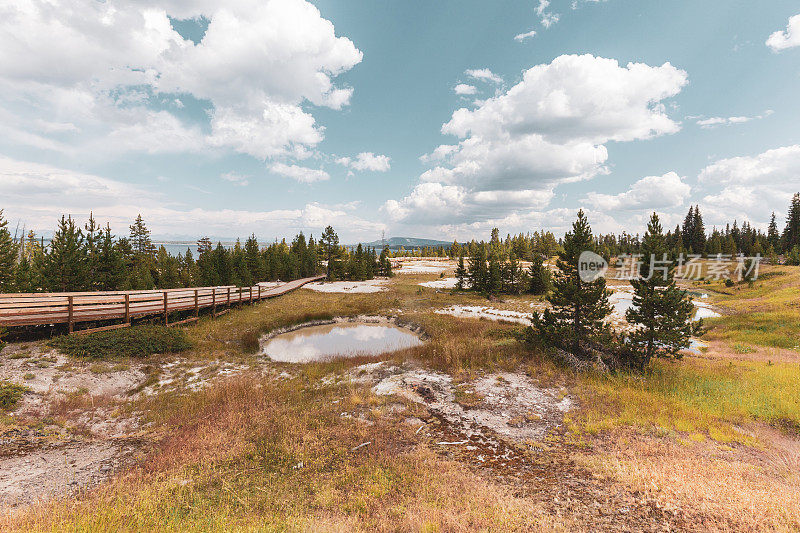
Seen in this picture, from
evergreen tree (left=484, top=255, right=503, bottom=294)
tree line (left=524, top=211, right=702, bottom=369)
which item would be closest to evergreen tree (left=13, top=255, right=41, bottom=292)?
tree line (left=524, top=211, right=702, bottom=369)

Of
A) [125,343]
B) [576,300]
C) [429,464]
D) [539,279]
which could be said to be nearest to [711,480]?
[429,464]

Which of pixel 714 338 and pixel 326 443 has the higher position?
pixel 326 443

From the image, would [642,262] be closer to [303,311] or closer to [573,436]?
[573,436]

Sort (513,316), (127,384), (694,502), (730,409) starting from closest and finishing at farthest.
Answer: (694,502)
(730,409)
(127,384)
(513,316)

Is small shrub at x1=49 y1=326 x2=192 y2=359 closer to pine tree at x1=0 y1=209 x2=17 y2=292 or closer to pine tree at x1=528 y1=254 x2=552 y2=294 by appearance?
pine tree at x1=0 y1=209 x2=17 y2=292

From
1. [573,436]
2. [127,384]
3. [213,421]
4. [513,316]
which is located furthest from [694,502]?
[513,316]

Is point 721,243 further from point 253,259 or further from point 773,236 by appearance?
point 253,259

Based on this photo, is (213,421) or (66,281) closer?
(213,421)

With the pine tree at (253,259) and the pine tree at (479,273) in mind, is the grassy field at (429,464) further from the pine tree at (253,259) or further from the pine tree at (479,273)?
the pine tree at (253,259)
